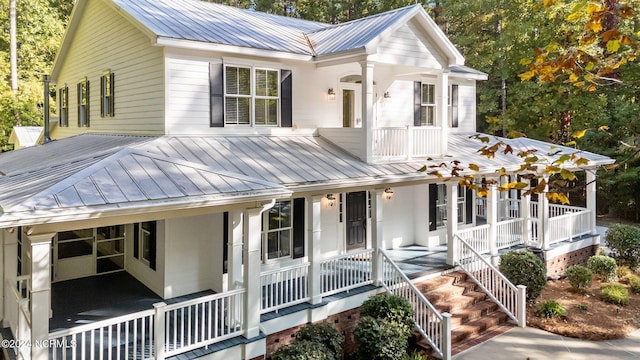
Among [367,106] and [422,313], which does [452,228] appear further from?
[367,106]

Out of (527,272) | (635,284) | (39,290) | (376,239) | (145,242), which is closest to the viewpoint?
(39,290)

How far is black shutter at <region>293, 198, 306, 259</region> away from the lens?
462 inches

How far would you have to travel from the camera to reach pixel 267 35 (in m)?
12.8

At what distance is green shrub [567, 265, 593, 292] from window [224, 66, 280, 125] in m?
9.86

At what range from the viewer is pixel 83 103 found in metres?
16.5

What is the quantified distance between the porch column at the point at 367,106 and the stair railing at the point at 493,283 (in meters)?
3.68

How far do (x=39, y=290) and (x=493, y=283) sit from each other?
1025cm

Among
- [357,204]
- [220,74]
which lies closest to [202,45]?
[220,74]

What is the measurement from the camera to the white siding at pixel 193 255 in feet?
33.2

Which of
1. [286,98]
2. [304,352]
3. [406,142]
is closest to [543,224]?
[406,142]

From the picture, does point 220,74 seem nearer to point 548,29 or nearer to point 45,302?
point 45,302

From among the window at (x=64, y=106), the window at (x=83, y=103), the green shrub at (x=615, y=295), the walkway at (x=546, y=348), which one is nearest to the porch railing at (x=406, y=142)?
the walkway at (x=546, y=348)

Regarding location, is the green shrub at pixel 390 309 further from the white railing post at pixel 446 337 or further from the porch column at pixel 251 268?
the porch column at pixel 251 268

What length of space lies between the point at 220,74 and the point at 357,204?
5.46 m
